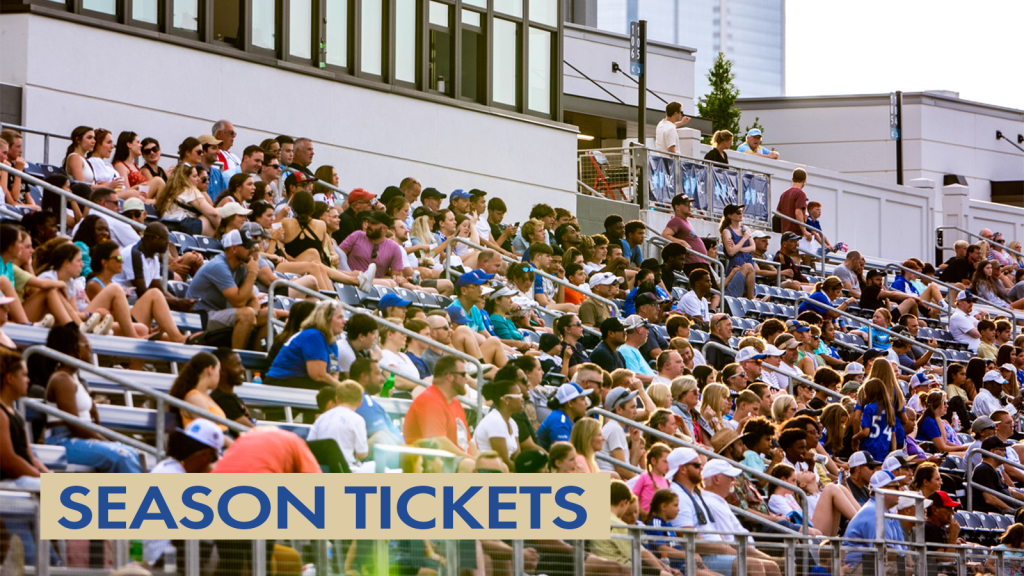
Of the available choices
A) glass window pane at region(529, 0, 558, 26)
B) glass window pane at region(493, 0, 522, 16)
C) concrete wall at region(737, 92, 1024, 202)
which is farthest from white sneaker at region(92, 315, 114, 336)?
concrete wall at region(737, 92, 1024, 202)

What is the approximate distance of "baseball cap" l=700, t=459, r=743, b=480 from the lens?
440 inches

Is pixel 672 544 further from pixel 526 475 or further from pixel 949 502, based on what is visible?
pixel 949 502

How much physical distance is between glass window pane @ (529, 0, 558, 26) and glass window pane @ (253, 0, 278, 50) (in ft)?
15.9

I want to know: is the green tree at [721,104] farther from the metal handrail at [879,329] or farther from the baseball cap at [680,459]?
the baseball cap at [680,459]

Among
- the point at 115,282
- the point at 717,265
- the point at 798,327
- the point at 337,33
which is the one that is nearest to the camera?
the point at 115,282

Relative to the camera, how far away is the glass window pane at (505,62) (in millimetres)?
21594

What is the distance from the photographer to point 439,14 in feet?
68.6

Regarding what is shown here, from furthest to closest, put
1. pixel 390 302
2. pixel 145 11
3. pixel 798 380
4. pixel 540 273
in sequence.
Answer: pixel 145 11
pixel 540 273
pixel 798 380
pixel 390 302

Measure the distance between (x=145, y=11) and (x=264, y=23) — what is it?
1879 millimetres

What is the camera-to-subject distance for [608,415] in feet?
38.1

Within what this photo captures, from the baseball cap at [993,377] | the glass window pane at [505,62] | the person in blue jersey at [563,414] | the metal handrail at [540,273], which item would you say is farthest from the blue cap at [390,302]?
the glass window pane at [505,62]

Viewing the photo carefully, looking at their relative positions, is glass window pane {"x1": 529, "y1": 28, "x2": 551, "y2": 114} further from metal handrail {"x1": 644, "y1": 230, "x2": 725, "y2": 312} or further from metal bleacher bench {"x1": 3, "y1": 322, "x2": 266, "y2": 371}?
metal bleacher bench {"x1": 3, "y1": 322, "x2": 266, "y2": 371}

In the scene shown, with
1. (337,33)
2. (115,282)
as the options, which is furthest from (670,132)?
(115,282)

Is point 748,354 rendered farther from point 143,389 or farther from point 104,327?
point 143,389
